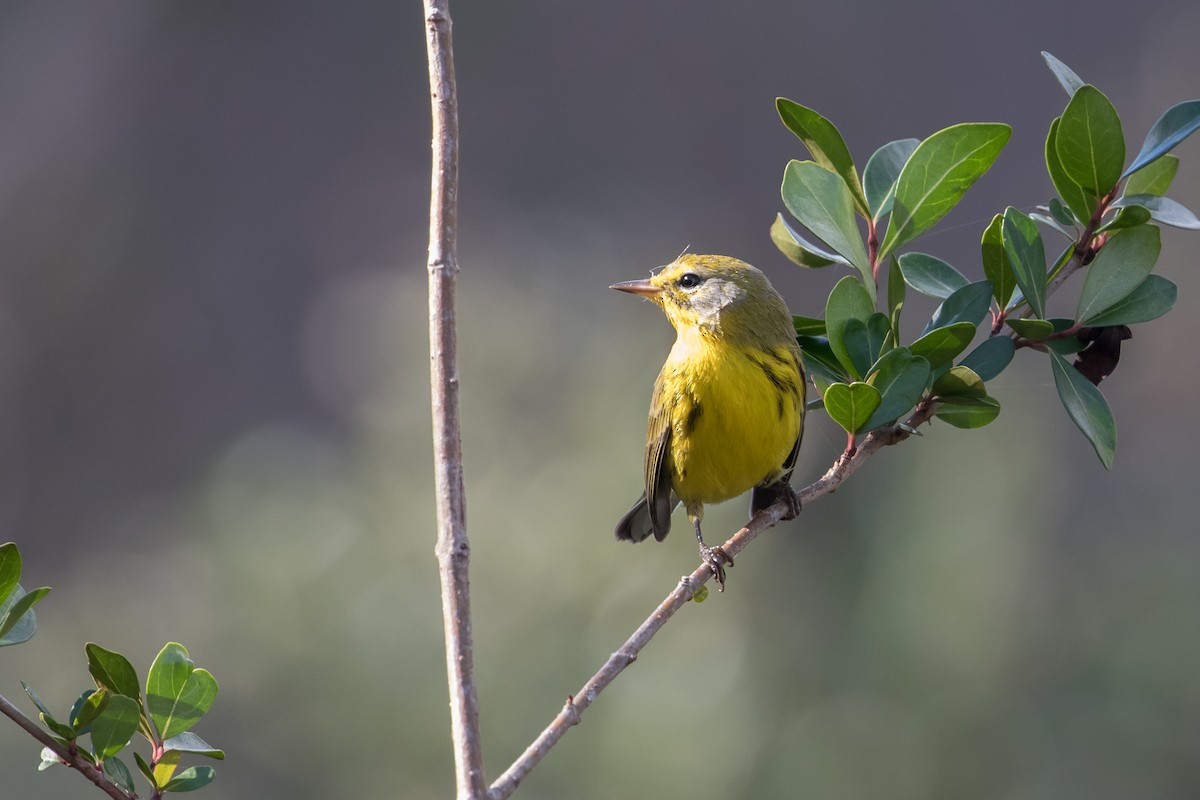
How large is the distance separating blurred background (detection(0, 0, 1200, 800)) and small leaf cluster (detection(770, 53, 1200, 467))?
1.60ft

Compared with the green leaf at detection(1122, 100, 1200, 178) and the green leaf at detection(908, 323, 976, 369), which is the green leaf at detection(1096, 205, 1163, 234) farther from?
the green leaf at detection(908, 323, 976, 369)

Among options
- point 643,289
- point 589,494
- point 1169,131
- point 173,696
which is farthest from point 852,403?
point 589,494

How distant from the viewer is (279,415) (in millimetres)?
10461

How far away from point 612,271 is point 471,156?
19.6 feet

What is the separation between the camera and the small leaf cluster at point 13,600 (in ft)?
4.08

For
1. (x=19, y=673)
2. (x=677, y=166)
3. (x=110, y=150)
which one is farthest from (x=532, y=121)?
(x=19, y=673)

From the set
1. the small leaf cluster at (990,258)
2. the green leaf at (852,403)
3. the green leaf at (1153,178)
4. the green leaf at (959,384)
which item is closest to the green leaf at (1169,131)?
the small leaf cluster at (990,258)

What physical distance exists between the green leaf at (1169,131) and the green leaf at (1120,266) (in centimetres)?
9

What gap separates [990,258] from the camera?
5.32 feet

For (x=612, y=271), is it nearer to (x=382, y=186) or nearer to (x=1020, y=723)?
(x=1020, y=723)

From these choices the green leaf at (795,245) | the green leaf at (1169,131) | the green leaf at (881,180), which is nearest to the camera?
the green leaf at (1169,131)

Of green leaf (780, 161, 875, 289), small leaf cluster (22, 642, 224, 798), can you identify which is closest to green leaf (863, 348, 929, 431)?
green leaf (780, 161, 875, 289)

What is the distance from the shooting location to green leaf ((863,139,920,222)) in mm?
1702

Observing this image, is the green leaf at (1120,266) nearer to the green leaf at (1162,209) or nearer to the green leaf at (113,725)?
the green leaf at (1162,209)
